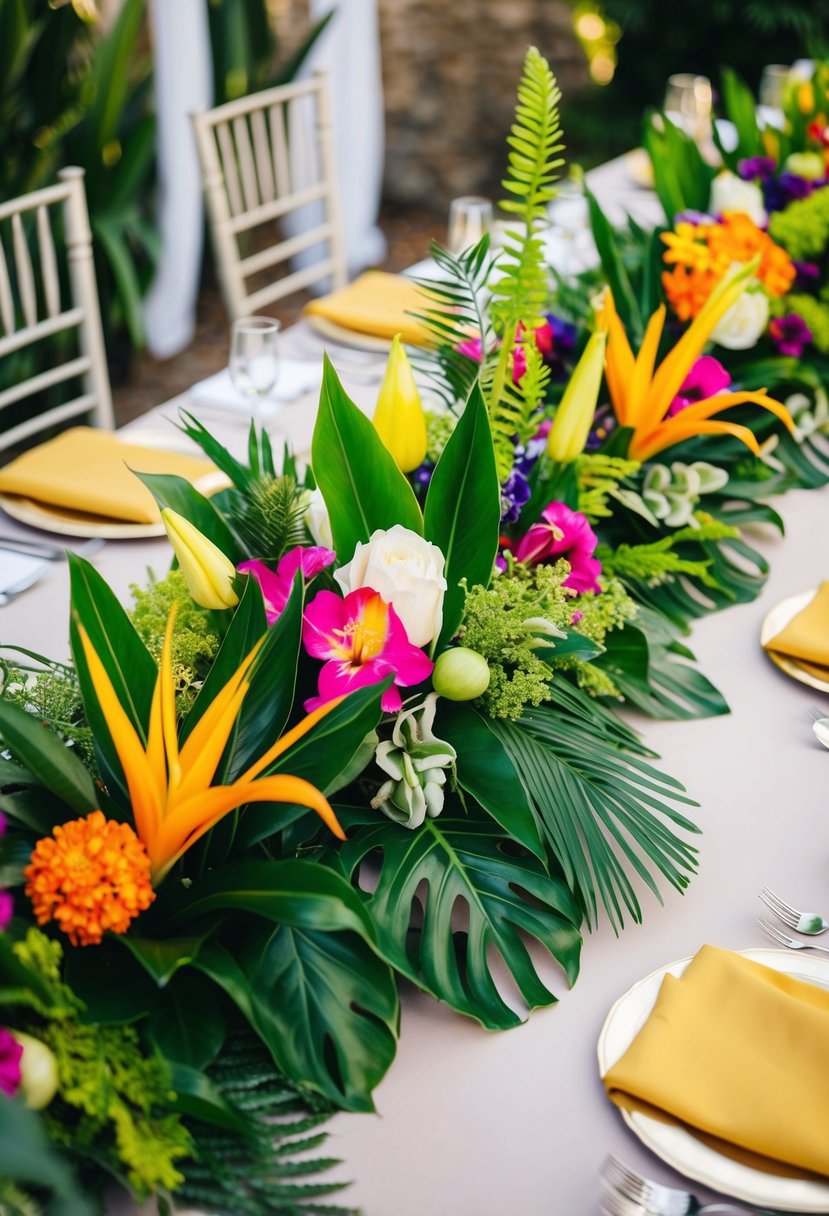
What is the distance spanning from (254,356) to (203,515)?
1.96 feet

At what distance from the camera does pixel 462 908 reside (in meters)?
0.97

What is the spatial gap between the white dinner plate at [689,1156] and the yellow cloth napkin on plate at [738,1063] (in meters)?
0.01

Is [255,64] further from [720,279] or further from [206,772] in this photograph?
[206,772]

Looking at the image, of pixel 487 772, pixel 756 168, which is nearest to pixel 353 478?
pixel 487 772

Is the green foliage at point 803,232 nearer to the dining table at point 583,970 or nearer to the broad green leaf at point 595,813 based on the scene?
the dining table at point 583,970

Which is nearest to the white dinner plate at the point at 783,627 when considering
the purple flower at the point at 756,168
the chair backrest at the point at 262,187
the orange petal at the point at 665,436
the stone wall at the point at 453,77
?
the orange petal at the point at 665,436

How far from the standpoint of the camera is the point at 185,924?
0.84m

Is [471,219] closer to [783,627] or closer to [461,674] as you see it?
[783,627]

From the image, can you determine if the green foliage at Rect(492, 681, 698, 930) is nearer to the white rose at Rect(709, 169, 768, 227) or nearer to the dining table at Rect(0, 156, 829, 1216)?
the dining table at Rect(0, 156, 829, 1216)

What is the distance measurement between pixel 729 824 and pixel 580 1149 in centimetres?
39

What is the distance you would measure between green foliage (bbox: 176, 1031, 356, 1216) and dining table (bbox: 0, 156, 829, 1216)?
2 cm

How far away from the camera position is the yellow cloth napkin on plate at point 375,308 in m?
2.06

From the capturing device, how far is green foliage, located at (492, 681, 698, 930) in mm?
968

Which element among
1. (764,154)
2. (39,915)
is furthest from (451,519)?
(764,154)
